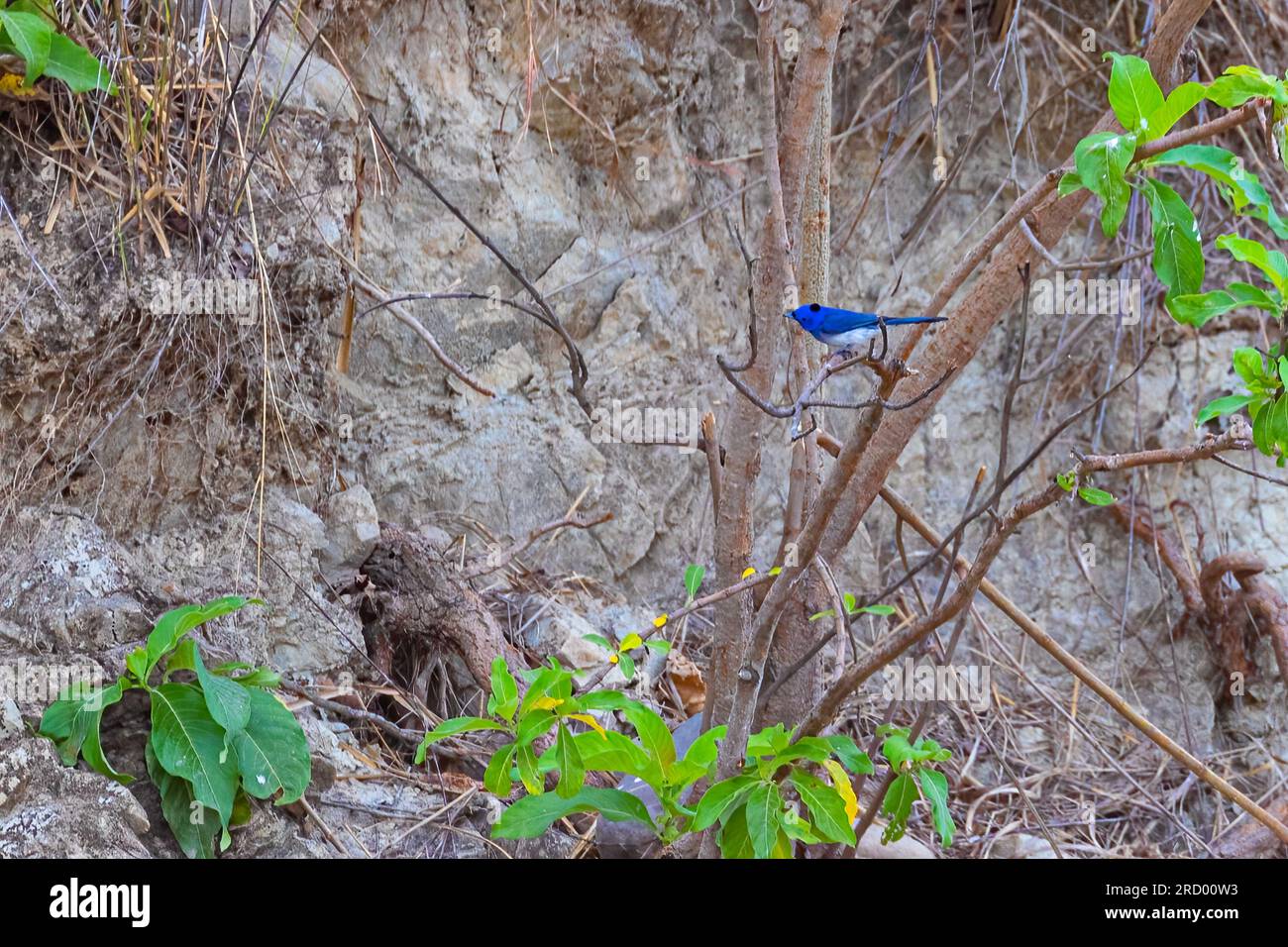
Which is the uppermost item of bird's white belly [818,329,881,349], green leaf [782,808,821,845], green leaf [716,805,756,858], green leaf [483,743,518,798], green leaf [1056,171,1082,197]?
green leaf [1056,171,1082,197]

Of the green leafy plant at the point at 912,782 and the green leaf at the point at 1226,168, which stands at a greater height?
the green leaf at the point at 1226,168

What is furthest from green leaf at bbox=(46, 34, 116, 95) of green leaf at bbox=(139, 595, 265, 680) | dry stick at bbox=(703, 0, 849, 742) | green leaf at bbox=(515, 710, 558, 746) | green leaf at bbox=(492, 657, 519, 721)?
green leaf at bbox=(515, 710, 558, 746)

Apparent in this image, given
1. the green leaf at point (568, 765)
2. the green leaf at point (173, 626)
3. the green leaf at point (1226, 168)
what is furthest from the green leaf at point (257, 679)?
the green leaf at point (1226, 168)

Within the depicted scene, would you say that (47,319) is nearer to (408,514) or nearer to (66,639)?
(66,639)

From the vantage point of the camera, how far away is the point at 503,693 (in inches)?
80.0

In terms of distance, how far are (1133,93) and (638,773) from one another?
138 centimetres

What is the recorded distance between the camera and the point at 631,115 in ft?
12.5

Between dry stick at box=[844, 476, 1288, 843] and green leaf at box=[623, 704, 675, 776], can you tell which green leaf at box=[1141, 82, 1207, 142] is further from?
green leaf at box=[623, 704, 675, 776]

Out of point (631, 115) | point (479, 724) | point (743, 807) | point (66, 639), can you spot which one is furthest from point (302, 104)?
point (743, 807)

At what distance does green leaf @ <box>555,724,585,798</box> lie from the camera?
1.97m

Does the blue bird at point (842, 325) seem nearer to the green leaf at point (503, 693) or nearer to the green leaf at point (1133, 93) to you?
the green leaf at point (1133, 93)

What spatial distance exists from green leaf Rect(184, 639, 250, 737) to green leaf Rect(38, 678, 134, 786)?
0.15 metres

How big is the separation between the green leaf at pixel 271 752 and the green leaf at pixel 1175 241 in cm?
178

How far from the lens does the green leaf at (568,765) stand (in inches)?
77.6
